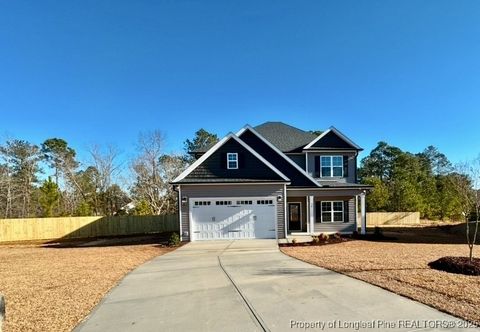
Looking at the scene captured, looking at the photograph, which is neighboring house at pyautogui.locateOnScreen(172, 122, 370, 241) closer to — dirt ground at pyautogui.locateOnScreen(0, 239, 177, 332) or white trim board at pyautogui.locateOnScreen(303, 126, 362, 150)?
white trim board at pyautogui.locateOnScreen(303, 126, 362, 150)

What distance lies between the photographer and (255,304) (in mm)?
5949

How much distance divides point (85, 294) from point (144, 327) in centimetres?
287

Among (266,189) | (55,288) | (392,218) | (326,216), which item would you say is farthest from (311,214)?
(392,218)

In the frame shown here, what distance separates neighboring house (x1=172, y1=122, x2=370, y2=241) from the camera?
713 inches

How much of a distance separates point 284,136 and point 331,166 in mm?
3972

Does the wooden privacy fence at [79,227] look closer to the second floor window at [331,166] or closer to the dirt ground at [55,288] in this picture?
the second floor window at [331,166]

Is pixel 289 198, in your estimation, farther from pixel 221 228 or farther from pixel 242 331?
pixel 242 331

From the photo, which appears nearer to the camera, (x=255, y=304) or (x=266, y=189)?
(x=255, y=304)

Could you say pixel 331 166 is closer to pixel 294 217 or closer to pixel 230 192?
pixel 294 217

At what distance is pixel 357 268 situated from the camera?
8992 millimetres

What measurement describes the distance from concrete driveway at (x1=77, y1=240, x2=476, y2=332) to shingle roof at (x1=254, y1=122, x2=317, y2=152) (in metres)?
13.7

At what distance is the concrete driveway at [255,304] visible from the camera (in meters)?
4.94

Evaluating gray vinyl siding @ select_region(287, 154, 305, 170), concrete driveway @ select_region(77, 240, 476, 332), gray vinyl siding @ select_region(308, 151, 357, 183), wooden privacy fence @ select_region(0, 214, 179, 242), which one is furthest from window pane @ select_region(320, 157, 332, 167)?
wooden privacy fence @ select_region(0, 214, 179, 242)

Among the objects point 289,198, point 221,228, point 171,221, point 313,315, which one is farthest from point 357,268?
point 171,221
